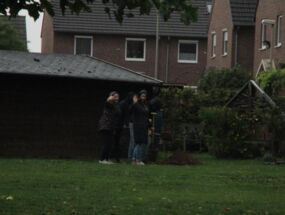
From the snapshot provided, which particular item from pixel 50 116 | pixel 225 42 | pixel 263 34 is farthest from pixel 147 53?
pixel 50 116

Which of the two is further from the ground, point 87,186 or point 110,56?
point 110,56

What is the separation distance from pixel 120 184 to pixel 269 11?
95.2 feet

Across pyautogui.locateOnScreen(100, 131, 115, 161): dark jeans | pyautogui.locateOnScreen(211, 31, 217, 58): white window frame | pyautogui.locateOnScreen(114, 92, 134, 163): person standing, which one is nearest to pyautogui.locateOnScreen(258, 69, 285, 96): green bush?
pyautogui.locateOnScreen(114, 92, 134, 163): person standing

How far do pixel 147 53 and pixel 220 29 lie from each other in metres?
8.88

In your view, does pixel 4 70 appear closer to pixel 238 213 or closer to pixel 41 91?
pixel 41 91

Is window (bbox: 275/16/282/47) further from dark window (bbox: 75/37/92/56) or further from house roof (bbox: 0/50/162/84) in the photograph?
dark window (bbox: 75/37/92/56)

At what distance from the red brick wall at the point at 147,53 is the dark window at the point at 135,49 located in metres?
0.31

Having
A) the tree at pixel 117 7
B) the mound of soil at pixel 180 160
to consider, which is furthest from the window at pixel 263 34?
the tree at pixel 117 7

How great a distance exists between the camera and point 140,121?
2231 cm

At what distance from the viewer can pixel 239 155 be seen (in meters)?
26.6

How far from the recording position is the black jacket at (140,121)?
22.3m

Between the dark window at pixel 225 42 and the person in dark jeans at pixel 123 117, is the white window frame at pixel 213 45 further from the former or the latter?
the person in dark jeans at pixel 123 117

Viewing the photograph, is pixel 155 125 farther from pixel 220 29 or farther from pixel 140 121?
pixel 220 29

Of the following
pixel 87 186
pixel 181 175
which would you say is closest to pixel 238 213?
pixel 87 186
